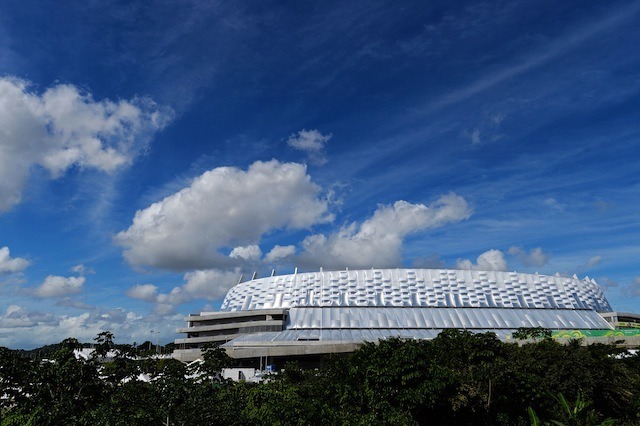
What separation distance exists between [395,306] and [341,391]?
244ft

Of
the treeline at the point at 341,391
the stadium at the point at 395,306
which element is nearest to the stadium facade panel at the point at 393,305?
the stadium at the point at 395,306

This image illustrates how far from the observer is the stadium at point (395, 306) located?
3263 inches

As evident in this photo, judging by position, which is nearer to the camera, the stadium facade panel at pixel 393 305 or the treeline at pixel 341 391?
the treeline at pixel 341 391

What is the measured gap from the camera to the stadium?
8288 centimetres

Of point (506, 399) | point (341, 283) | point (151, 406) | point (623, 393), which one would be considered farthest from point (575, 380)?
point (341, 283)

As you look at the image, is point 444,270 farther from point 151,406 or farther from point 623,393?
point 151,406

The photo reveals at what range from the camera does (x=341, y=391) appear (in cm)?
1766

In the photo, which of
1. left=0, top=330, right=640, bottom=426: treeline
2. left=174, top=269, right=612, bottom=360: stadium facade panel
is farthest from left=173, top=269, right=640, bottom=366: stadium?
left=0, top=330, right=640, bottom=426: treeline

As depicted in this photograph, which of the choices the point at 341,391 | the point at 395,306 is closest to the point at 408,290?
the point at 395,306

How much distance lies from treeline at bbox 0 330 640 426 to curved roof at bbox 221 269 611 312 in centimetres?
6350

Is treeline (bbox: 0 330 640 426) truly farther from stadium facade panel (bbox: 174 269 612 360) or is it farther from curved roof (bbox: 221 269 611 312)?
curved roof (bbox: 221 269 611 312)

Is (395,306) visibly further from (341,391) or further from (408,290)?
(341,391)

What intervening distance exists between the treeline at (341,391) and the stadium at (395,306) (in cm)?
5018

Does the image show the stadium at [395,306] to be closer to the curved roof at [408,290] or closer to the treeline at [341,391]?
the curved roof at [408,290]
